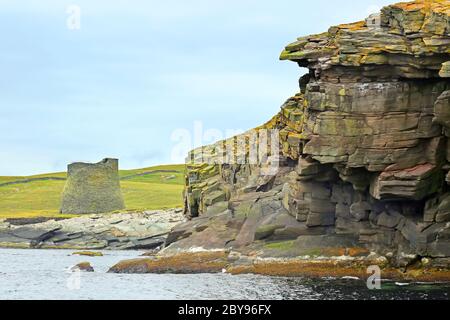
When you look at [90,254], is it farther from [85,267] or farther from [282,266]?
[282,266]

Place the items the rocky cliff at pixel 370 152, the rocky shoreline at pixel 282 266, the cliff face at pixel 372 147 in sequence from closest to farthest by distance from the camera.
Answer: the cliff face at pixel 372 147, the rocky cliff at pixel 370 152, the rocky shoreline at pixel 282 266

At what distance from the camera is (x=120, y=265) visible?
8788 cm

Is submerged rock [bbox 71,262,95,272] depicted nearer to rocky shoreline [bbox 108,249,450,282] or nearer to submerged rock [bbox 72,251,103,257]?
rocky shoreline [bbox 108,249,450,282]

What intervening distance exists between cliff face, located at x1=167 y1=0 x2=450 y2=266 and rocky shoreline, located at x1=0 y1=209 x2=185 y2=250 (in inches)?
2281

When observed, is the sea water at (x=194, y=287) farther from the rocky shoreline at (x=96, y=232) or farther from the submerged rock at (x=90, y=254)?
the rocky shoreline at (x=96, y=232)

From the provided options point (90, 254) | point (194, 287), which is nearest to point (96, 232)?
point (90, 254)

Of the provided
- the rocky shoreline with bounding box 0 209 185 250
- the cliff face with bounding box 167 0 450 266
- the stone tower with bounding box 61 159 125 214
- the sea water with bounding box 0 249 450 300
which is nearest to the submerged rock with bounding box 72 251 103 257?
the rocky shoreline with bounding box 0 209 185 250

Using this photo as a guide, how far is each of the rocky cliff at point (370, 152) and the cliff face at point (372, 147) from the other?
92 millimetres

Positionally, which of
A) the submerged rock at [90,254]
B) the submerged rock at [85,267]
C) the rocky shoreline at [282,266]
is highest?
the rocky shoreline at [282,266]

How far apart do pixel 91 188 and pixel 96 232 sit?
30618mm

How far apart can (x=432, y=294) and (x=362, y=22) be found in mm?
26764

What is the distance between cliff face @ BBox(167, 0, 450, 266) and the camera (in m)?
72.8

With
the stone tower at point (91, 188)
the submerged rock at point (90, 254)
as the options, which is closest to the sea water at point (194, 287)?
the submerged rock at point (90, 254)

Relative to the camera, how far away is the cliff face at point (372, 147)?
72.8 m
